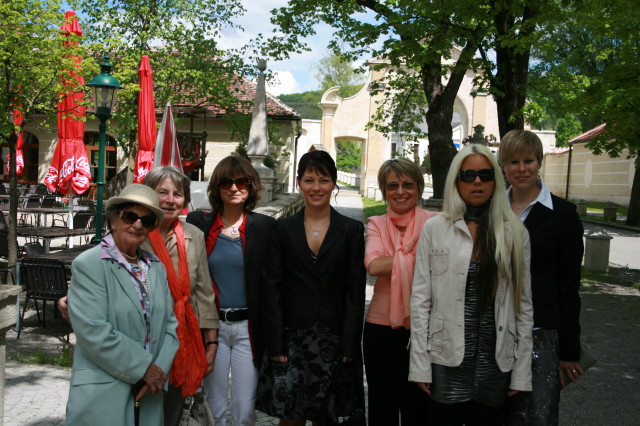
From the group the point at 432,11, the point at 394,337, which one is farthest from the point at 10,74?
the point at 394,337

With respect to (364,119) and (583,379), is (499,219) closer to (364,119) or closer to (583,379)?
(583,379)

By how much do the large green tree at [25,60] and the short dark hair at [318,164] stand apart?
6.99 m

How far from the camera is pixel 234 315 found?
3.14m

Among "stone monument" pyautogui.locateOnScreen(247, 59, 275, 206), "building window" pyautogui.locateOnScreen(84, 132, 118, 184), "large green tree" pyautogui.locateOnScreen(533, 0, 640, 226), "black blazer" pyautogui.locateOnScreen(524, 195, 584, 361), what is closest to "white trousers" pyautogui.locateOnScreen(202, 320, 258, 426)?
"black blazer" pyautogui.locateOnScreen(524, 195, 584, 361)

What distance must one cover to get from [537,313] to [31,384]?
4.27 metres

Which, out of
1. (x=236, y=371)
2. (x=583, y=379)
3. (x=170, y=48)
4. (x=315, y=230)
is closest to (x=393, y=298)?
(x=315, y=230)

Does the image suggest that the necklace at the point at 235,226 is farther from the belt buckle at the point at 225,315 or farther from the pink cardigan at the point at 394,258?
the pink cardigan at the point at 394,258

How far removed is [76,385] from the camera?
2.39 m

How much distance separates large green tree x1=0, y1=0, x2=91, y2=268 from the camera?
8602mm

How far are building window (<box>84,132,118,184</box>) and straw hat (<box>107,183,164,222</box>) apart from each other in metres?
22.7

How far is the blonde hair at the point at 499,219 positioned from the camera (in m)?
2.63

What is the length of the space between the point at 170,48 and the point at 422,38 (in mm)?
11454

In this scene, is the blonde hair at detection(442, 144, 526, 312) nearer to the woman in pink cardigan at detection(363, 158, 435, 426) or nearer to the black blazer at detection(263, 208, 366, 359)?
the woman in pink cardigan at detection(363, 158, 435, 426)

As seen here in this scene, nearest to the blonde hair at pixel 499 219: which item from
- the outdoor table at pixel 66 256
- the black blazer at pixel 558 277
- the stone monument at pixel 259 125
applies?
the black blazer at pixel 558 277
